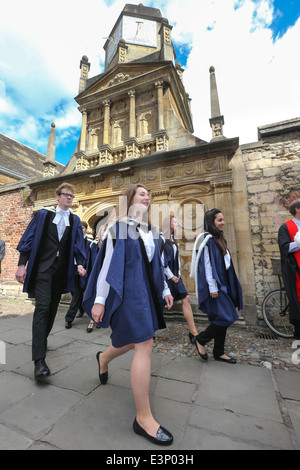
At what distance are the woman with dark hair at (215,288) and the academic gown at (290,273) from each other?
765mm

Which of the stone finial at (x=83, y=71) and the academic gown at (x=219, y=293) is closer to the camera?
the academic gown at (x=219, y=293)

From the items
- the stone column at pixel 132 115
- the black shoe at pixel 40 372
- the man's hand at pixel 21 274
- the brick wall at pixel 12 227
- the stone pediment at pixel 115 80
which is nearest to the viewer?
the black shoe at pixel 40 372

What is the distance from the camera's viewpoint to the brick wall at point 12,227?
8.34 m

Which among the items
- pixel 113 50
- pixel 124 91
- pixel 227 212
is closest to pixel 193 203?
pixel 227 212

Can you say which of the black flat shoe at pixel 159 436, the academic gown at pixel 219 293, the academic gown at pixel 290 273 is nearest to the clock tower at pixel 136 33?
the academic gown at pixel 290 273

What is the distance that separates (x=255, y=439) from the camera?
4.60ft

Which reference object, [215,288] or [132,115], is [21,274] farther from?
[132,115]

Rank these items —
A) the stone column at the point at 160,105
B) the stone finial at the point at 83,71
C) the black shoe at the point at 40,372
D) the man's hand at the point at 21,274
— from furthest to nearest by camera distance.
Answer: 1. the stone finial at the point at 83,71
2. the stone column at the point at 160,105
3. the man's hand at the point at 21,274
4. the black shoe at the point at 40,372

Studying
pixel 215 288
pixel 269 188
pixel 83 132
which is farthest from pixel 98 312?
pixel 83 132

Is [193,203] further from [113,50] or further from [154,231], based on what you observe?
[113,50]

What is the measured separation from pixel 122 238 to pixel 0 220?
9.62 metres

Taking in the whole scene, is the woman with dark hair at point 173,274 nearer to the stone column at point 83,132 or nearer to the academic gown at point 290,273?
the academic gown at point 290,273

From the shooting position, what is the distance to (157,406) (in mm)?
1739

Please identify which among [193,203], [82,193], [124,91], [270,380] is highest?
[124,91]
